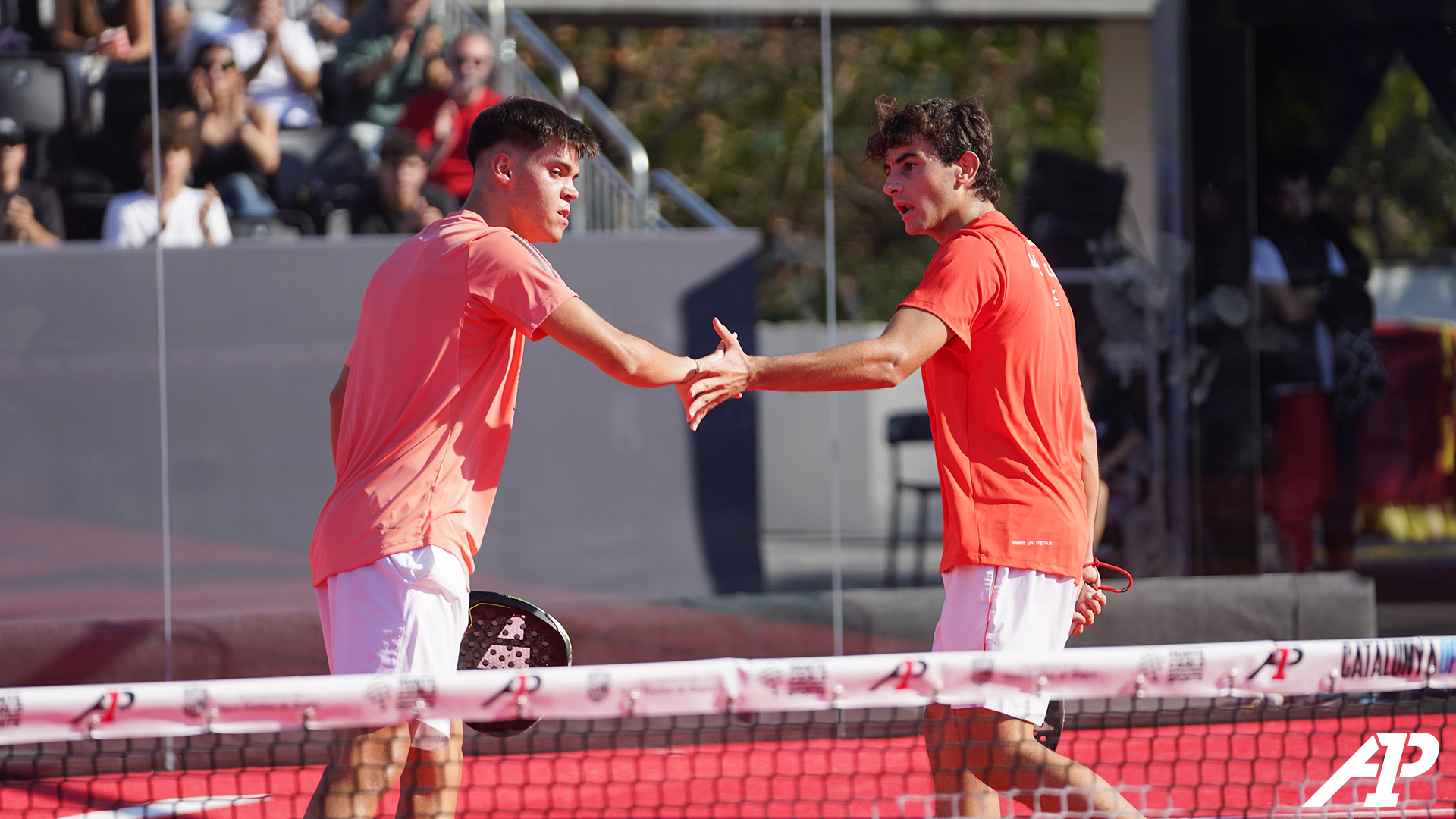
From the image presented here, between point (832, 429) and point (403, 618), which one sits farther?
point (832, 429)

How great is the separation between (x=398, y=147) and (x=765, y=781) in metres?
3.92

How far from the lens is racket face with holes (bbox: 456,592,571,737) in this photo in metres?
3.55

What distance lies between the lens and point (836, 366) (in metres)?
3.34

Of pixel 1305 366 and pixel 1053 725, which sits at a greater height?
pixel 1305 366

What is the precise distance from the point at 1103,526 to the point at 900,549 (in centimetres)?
114

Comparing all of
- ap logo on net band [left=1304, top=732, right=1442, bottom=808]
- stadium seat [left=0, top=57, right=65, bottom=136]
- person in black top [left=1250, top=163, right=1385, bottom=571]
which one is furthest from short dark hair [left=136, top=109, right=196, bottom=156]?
person in black top [left=1250, top=163, right=1385, bottom=571]

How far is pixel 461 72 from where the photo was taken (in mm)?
7371

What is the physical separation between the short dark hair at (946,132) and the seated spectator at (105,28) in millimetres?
4619

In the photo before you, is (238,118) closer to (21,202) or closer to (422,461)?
(21,202)

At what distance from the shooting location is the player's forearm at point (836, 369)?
3221mm

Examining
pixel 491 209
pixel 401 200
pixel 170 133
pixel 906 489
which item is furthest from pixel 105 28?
pixel 906 489

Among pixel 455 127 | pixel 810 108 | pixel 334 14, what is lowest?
pixel 455 127

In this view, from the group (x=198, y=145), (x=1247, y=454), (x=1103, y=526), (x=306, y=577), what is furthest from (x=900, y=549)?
(x=198, y=145)

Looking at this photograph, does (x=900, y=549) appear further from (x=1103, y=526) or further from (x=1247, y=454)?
(x=1247, y=454)
